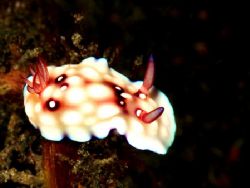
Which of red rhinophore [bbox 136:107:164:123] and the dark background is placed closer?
red rhinophore [bbox 136:107:164:123]

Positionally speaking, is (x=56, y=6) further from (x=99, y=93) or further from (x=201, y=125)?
(x=201, y=125)

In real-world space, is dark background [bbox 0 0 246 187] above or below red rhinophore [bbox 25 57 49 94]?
below

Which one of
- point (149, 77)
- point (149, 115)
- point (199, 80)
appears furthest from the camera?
point (199, 80)

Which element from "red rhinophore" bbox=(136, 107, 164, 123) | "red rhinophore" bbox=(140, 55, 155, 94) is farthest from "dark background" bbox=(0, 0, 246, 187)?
"red rhinophore" bbox=(136, 107, 164, 123)

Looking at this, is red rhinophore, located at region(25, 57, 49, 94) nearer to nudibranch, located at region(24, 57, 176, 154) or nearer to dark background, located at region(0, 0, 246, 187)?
nudibranch, located at region(24, 57, 176, 154)

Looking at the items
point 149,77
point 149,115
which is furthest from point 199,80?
point 149,115

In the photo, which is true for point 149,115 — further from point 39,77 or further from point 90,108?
point 39,77

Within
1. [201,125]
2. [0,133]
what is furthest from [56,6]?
[201,125]
